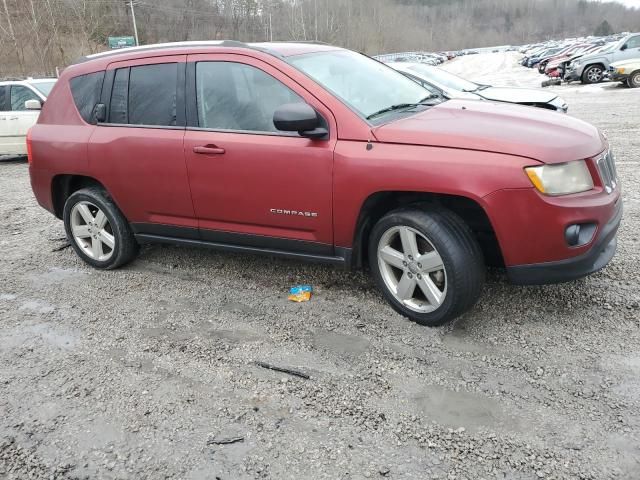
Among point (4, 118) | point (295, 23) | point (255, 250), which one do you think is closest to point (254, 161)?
point (255, 250)

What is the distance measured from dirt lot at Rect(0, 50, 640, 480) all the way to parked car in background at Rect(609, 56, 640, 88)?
672 inches

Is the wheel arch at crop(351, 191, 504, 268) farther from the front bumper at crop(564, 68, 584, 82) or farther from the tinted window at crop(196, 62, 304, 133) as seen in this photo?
the front bumper at crop(564, 68, 584, 82)

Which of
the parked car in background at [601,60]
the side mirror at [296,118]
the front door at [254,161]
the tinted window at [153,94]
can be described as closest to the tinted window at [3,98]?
the tinted window at [153,94]

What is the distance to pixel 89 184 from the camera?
4.67 metres

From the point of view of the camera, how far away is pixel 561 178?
2.91m

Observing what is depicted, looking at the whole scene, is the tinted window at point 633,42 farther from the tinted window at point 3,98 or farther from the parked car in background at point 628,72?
the tinted window at point 3,98

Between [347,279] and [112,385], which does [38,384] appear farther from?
[347,279]

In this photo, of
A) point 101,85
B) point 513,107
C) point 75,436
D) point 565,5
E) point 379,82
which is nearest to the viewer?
point 75,436

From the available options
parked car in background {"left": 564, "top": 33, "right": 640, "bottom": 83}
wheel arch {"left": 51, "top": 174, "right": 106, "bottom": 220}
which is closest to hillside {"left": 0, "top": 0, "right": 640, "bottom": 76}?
parked car in background {"left": 564, "top": 33, "right": 640, "bottom": 83}

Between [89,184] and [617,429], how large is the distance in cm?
426

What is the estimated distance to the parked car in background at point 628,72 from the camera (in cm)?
1833

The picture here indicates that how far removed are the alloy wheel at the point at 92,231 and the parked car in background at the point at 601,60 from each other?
2123 cm

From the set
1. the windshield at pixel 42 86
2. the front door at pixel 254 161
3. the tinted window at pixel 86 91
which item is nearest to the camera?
the front door at pixel 254 161

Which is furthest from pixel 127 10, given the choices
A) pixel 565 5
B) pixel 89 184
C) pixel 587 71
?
pixel 565 5
